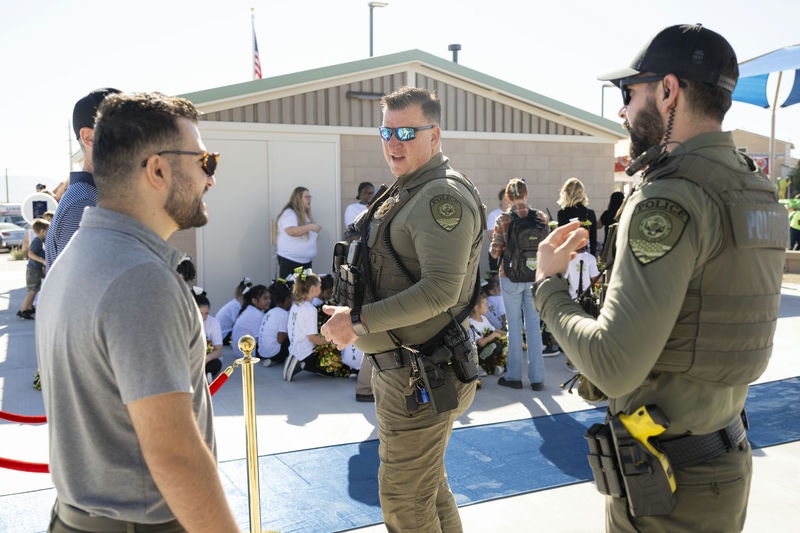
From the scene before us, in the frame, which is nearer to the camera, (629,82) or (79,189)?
(629,82)

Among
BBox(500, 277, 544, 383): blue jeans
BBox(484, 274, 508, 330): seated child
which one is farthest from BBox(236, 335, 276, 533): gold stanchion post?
BBox(484, 274, 508, 330): seated child

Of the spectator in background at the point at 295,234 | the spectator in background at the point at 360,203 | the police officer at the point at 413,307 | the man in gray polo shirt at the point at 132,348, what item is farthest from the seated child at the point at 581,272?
the man in gray polo shirt at the point at 132,348

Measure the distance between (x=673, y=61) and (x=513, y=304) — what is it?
5.33m

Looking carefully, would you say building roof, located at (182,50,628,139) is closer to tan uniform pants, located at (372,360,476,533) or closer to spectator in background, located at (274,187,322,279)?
spectator in background, located at (274,187,322,279)

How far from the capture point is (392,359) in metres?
3.14

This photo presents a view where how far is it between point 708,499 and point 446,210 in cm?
149

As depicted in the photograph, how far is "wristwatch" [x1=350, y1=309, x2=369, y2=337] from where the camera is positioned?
3.00m

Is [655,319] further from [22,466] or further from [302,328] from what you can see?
[302,328]

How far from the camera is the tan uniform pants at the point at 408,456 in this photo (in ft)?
9.86

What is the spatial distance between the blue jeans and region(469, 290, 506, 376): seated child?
0.43 m

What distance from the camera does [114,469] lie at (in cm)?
167

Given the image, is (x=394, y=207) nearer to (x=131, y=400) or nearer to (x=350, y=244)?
(x=350, y=244)

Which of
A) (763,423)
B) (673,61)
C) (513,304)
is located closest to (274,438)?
(513,304)

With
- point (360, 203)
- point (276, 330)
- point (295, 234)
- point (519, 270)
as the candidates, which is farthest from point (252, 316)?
point (519, 270)
